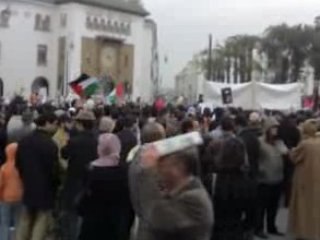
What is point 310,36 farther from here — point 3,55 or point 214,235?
point 214,235

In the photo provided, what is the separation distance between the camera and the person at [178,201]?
511 centimetres

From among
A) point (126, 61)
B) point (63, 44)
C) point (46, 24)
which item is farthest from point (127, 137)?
point (126, 61)

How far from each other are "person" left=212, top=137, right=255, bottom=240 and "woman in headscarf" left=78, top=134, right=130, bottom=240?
1333mm

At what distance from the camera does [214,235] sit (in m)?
7.61

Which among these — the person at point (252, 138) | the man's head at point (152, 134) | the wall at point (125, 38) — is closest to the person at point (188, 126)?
the person at point (252, 138)

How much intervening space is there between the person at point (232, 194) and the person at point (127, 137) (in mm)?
2877

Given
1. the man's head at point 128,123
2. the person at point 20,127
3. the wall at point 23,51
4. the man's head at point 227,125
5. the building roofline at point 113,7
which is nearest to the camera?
the person at point 20,127

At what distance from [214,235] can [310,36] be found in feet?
278

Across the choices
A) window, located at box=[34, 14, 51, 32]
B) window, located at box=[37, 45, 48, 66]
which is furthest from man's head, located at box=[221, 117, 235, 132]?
window, located at box=[34, 14, 51, 32]

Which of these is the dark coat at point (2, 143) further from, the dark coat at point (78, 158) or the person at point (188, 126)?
the person at point (188, 126)

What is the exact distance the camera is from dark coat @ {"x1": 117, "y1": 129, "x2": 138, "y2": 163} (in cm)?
1086

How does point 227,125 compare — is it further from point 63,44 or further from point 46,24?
point 46,24

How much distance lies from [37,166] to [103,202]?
45.2 inches

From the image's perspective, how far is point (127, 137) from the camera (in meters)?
11.1
